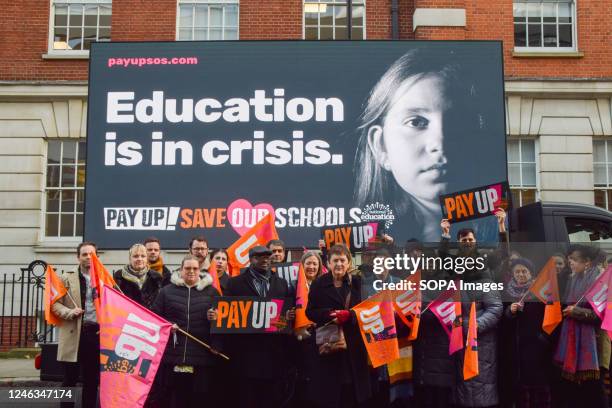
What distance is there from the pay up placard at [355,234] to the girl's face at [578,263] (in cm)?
245

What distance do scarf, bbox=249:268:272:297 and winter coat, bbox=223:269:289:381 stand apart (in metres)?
0.04

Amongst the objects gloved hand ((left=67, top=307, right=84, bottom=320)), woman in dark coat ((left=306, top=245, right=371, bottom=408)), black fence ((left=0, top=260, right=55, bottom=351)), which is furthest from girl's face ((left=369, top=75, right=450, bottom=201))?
black fence ((left=0, top=260, right=55, bottom=351))

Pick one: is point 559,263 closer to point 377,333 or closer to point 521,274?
point 521,274

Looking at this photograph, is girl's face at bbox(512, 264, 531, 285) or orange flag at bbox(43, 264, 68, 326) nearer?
girl's face at bbox(512, 264, 531, 285)

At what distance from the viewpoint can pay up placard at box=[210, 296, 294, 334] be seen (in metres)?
7.66

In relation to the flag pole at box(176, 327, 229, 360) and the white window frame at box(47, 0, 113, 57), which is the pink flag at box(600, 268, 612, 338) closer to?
the flag pole at box(176, 327, 229, 360)

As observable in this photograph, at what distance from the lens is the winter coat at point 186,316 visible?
773cm

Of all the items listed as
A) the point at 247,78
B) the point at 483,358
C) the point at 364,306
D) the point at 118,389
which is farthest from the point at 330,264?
the point at 247,78

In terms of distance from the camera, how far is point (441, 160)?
10.5 meters

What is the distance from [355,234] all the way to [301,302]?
2027 mm

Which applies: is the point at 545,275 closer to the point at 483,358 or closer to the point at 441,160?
the point at 483,358

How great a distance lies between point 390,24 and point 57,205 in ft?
28.6

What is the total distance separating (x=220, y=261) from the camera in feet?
29.8

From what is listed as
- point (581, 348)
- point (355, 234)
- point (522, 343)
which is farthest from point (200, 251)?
point (581, 348)
